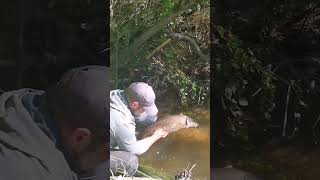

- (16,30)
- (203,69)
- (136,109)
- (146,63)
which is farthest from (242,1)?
(16,30)

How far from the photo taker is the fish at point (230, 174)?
3620 millimetres

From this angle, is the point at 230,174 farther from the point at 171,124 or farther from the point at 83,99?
the point at 83,99

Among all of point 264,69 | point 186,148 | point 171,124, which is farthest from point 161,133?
point 264,69

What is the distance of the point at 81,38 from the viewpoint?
3.46 meters

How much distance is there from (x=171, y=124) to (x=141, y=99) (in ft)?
0.82

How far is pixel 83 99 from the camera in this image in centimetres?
349

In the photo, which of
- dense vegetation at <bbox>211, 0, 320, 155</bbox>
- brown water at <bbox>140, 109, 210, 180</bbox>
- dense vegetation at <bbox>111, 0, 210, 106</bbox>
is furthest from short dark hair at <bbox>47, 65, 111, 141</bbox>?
dense vegetation at <bbox>211, 0, 320, 155</bbox>

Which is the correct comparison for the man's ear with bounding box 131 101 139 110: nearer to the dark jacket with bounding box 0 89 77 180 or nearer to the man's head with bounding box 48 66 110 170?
the man's head with bounding box 48 66 110 170

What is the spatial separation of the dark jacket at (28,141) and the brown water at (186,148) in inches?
24.5

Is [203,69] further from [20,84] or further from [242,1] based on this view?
[20,84]

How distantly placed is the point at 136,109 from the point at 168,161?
15.5 inches

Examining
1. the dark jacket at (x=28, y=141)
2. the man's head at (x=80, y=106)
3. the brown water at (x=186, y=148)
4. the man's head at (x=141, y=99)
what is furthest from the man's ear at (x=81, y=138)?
the brown water at (x=186, y=148)

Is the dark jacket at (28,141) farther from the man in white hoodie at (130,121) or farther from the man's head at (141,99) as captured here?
the man's head at (141,99)

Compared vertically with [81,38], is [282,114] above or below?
below
